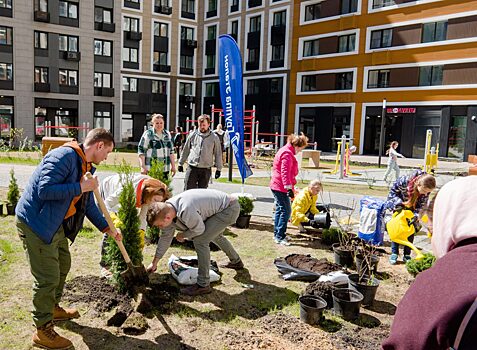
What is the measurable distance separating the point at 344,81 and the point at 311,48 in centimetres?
481

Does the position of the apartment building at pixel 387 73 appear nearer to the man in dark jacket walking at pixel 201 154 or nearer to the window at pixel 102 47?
the window at pixel 102 47

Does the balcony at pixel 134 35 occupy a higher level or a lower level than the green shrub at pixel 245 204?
higher

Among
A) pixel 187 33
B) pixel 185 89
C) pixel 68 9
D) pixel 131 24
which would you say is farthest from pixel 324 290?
pixel 187 33

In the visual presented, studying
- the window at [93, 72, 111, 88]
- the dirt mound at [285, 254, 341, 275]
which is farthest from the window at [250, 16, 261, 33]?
the dirt mound at [285, 254, 341, 275]

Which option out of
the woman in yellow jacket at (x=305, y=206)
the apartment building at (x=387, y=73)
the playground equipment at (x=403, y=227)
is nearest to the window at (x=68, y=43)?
the apartment building at (x=387, y=73)

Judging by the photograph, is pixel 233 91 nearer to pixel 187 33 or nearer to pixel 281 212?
pixel 281 212

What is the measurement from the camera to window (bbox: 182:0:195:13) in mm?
46938

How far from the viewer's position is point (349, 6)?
119ft

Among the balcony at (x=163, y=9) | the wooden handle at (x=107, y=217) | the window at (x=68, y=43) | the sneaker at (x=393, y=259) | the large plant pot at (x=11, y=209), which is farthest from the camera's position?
the balcony at (x=163, y=9)

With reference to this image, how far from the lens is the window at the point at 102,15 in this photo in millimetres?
37438

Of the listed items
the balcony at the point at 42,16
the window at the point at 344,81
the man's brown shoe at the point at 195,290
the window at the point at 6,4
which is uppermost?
the window at the point at 6,4

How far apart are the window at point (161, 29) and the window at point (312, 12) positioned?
15274 mm

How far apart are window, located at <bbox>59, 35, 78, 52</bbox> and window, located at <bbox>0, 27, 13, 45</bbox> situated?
12.2 ft

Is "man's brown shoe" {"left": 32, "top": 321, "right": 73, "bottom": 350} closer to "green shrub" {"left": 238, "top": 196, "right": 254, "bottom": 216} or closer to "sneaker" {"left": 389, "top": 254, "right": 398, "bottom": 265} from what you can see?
"sneaker" {"left": 389, "top": 254, "right": 398, "bottom": 265}
